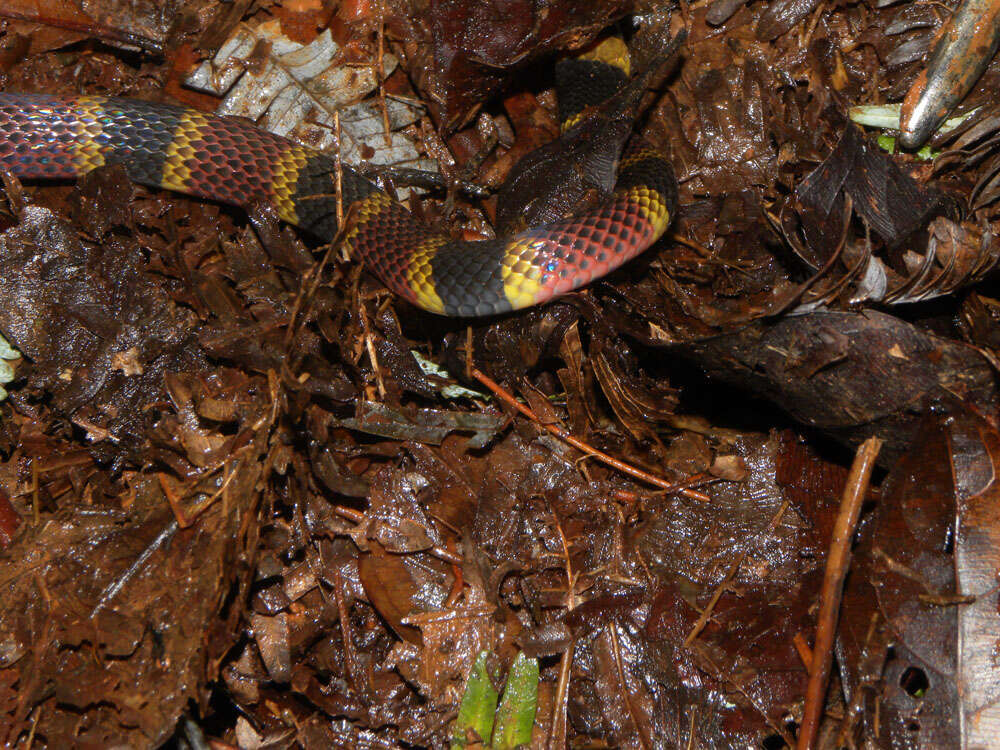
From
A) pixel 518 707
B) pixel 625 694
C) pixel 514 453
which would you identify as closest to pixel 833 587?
pixel 625 694

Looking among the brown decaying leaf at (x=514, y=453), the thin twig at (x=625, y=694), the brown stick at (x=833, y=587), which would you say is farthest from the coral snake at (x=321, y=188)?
the thin twig at (x=625, y=694)

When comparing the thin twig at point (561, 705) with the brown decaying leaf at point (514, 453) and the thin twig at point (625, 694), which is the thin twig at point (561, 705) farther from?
the thin twig at point (625, 694)

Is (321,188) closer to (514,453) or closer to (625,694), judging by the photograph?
(514,453)

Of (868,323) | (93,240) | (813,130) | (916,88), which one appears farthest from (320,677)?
(916,88)

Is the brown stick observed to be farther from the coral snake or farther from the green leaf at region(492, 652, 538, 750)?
the coral snake

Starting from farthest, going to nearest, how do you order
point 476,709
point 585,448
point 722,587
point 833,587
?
point 585,448 < point 722,587 < point 476,709 < point 833,587

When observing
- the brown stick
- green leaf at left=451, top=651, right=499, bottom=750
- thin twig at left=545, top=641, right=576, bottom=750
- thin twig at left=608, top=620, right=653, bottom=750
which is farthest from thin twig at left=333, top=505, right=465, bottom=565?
the brown stick

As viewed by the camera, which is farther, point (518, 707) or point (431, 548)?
point (431, 548)
